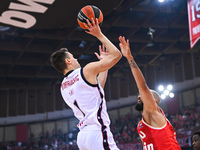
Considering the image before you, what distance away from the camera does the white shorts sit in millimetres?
2684

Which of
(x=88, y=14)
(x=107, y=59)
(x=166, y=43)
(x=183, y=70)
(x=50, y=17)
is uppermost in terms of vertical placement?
(x=166, y=43)

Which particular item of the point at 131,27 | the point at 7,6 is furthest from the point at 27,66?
the point at 7,6

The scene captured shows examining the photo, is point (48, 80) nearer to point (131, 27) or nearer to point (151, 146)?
point (131, 27)

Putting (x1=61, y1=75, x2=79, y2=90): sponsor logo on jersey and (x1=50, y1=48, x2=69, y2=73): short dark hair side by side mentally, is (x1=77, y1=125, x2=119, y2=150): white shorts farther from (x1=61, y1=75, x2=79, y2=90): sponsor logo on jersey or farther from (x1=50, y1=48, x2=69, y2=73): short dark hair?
(x1=50, y1=48, x2=69, y2=73): short dark hair

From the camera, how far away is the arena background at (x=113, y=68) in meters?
17.6

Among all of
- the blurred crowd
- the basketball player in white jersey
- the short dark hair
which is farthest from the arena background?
the basketball player in white jersey

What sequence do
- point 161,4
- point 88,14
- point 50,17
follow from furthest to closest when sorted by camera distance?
point 161,4 < point 50,17 < point 88,14

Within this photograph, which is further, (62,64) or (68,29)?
(68,29)

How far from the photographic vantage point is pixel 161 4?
1659 centimetres

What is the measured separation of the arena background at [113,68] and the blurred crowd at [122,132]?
27cm

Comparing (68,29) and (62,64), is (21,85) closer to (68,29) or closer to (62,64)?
(68,29)

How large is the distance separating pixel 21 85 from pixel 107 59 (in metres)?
24.1

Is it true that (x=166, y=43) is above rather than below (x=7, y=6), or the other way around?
above

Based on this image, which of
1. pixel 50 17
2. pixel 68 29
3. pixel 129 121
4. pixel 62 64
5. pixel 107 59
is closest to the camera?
pixel 107 59
